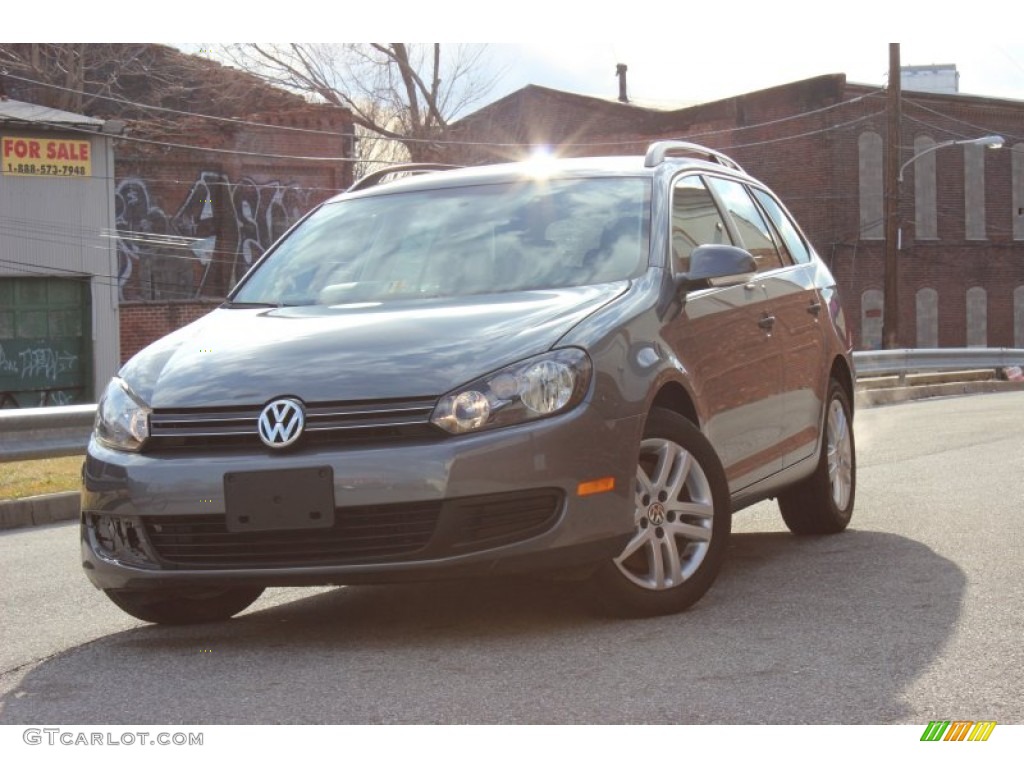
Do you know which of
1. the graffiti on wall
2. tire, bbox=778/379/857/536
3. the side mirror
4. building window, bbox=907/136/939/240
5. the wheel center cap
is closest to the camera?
the wheel center cap

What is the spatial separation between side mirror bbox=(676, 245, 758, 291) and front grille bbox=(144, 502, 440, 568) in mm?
1528

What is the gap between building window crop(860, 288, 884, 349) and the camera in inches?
1872

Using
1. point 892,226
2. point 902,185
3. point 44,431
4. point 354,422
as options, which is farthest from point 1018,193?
point 354,422

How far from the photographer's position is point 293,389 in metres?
4.98

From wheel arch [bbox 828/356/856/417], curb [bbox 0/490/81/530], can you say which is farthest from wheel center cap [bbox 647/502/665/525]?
curb [bbox 0/490/81/530]

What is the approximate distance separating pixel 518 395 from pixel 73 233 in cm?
3047

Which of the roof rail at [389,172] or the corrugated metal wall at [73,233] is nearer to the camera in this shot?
the roof rail at [389,172]

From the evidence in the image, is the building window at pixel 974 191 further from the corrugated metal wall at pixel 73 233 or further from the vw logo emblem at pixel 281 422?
the vw logo emblem at pixel 281 422

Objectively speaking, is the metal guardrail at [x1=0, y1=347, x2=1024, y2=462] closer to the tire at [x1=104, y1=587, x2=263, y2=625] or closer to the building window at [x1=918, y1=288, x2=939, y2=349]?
the tire at [x1=104, y1=587, x2=263, y2=625]

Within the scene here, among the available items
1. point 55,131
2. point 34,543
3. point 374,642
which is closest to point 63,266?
point 55,131

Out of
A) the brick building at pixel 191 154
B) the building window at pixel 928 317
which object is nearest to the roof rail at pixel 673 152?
the brick building at pixel 191 154

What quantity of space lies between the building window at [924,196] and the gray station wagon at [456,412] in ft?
144

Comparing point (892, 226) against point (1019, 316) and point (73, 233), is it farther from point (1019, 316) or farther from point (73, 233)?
point (1019, 316)

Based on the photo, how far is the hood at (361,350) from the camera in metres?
4.96
